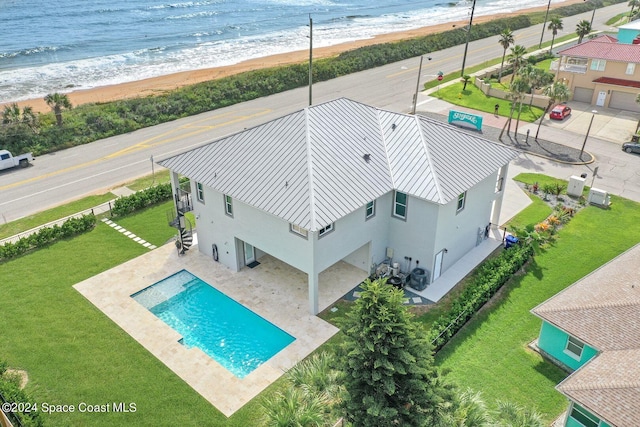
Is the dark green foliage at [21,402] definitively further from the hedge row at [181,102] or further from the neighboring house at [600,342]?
the hedge row at [181,102]

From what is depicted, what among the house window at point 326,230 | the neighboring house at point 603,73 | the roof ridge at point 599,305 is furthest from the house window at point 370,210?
the neighboring house at point 603,73

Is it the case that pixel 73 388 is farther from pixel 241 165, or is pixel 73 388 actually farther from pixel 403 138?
pixel 403 138

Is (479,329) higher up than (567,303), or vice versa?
(567,303)

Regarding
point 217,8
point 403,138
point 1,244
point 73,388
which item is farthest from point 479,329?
point 217,8

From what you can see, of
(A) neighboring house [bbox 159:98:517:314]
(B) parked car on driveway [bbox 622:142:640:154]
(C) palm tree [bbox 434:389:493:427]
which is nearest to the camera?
(C) palm tree [bbox 434:389:493:427]

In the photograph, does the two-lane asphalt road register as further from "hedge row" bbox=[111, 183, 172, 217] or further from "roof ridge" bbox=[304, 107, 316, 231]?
"roof ridge" bbox=[304, 107, 316, 231]

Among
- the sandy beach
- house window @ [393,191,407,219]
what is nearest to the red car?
house window @ [393,191,407,219]

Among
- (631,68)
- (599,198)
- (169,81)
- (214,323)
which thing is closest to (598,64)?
(631,68)
